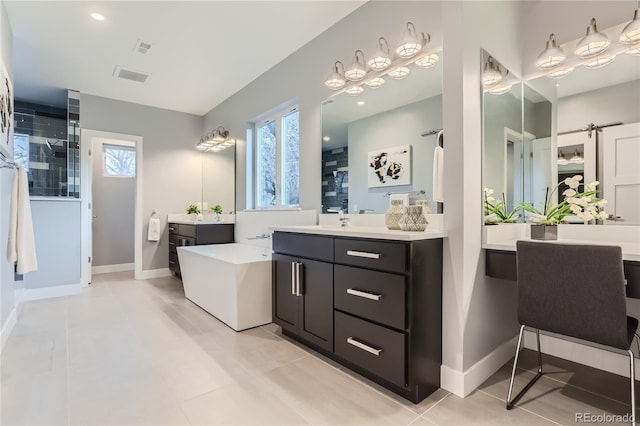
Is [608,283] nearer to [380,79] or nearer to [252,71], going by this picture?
[380,79]

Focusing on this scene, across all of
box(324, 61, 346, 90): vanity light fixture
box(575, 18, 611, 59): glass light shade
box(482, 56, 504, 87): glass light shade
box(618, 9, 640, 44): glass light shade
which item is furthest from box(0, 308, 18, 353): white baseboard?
box(618, 9, 640, 44): glass light shade

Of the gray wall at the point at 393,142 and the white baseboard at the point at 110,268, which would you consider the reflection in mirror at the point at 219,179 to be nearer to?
the white baseboard at the point at 110,268

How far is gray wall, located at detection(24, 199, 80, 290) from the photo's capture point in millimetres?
3795

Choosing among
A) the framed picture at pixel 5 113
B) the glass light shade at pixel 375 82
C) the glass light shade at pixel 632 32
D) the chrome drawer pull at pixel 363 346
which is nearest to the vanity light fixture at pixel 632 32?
the glass light shade at pixel 632 32

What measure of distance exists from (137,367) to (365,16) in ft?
9.94

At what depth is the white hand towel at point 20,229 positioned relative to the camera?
2523 mm

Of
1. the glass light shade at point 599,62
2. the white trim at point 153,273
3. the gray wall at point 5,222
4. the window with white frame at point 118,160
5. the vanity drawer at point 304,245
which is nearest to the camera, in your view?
the glass light shade at point 599,62

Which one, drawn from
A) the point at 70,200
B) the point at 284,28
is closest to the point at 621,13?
the point at 284,28

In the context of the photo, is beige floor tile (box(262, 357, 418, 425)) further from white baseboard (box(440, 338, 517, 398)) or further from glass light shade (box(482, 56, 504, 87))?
glass light shade (box(482, 56, 504, 87))

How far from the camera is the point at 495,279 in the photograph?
2033 millimetres

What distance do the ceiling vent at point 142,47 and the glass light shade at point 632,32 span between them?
12.2ft

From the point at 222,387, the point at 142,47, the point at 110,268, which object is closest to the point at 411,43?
the point at 222,387

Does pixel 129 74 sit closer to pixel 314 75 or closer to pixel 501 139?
pixel 314 75

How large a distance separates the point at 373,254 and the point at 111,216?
5.45m
